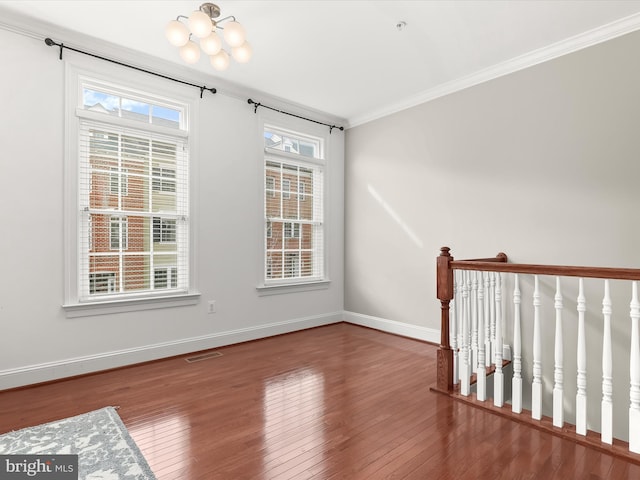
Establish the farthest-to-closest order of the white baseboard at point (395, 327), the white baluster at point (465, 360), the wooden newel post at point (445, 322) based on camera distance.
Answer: the white baseboard at point (395, 327) < the wooden newel post at point (445, 322) < the white baluster at point (465, 360)

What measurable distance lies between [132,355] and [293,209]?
8.09 ft

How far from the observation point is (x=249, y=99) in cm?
410

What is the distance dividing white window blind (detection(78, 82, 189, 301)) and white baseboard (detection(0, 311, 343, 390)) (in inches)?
21.1

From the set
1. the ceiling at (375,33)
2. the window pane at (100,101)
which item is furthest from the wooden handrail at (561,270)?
the window pane at (100,101)

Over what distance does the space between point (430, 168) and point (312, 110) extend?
1.77 meters

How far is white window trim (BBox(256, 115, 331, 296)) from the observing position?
14.0 feet

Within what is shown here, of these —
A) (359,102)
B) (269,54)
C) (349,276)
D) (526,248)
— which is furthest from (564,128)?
A: (349,276)

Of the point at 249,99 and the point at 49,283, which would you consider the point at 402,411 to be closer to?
the point at 49,283

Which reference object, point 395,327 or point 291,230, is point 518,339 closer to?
point 395,327

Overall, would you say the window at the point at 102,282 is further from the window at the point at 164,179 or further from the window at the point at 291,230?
the window at the point at 291,230

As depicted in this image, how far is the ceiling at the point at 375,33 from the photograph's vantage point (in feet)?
8.75

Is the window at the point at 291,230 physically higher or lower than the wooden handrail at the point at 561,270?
higher

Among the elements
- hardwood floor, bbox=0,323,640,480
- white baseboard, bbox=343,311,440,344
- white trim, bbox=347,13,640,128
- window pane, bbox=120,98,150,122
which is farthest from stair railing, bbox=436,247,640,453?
window pane, bbox=120,98,150,122

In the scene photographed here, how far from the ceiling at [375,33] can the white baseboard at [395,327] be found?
2730 mm
